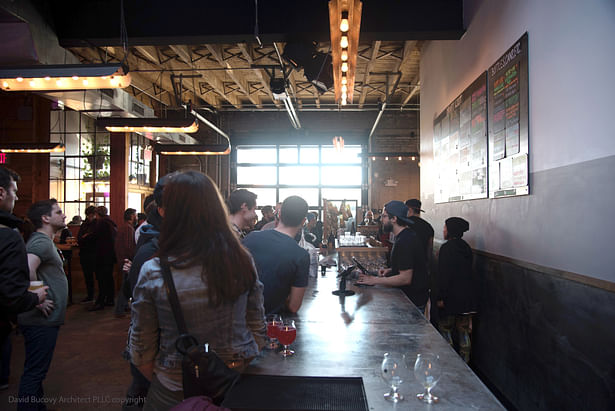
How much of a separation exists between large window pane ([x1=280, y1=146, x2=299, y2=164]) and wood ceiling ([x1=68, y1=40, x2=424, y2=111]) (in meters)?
1.48

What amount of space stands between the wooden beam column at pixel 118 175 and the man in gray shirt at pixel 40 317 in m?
7.34

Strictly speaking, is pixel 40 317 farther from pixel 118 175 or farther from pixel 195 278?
pixel 118 175

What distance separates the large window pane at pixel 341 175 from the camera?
14.1m

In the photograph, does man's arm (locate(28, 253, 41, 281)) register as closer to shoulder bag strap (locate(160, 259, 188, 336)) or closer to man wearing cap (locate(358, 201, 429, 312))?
shoulder bag strap (locate(160, 259, 188, 336))

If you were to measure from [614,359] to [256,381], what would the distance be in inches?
72.8

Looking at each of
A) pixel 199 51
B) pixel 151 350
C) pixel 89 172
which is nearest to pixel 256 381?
pixel 151 350

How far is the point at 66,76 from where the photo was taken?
3.64m

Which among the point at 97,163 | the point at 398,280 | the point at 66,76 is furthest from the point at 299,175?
the point at 398,280

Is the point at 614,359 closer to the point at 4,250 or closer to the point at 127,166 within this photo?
the point at 4,250

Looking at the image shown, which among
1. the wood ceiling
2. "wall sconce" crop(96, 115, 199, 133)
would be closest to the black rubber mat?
"wall sconce" crop(96, 115, 199, 133)

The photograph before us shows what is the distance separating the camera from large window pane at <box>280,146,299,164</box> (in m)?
14.1

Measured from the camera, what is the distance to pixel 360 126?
13.7m

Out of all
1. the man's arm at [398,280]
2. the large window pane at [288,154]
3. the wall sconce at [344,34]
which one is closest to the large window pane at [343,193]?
the large window pane at [288,154]

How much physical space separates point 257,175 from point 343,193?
9.81ft
